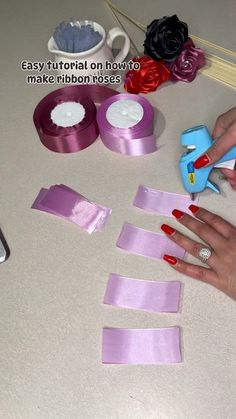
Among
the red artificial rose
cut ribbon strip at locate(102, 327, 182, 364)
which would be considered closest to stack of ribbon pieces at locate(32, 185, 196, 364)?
cut ribbon strip at locate(102, 327, 182, 364)

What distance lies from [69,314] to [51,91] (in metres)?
0.48

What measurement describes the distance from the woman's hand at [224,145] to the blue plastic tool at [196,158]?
0.04 ft

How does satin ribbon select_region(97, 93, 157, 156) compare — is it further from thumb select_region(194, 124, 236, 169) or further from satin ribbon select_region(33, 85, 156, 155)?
thumb select_region(194, 124, 236, 169)

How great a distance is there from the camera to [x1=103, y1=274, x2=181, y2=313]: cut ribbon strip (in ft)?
1.94

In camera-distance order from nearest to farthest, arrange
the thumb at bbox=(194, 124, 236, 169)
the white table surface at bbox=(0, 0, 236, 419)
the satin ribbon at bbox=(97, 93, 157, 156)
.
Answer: the white table surface at bbox=(0, 0, 236, 419), the thumb at bbox=(194, 124, 236, 169), the satin ribbon at bbox=(97, 93, 157, 156)

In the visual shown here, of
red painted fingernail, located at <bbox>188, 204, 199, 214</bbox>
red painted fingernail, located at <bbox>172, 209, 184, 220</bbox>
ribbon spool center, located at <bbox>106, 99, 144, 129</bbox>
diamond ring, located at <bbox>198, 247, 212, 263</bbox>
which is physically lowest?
diamond ring, located at <bbox>198, 247, 212, 263</bbox>

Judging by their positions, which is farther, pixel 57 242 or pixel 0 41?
Answer: pixel 0 41

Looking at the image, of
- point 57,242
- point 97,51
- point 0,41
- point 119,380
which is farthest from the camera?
point 0,41

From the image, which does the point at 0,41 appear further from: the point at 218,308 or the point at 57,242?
the point at 218,308

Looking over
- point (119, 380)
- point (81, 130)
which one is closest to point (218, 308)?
point (119, 380)

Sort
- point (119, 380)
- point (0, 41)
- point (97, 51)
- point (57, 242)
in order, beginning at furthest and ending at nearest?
point (0, 41), point (97, 51), point (57, 242), point (119, 380)

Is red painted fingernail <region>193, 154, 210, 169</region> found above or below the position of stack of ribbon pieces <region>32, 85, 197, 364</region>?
above

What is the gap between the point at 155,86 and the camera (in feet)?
2.75

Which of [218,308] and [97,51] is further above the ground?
[97,51]
